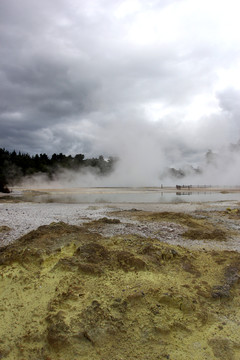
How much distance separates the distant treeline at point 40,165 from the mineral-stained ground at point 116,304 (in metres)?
41.0

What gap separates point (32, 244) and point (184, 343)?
15.9 ft

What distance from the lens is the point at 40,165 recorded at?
84438 millimetres

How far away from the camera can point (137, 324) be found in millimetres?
3641

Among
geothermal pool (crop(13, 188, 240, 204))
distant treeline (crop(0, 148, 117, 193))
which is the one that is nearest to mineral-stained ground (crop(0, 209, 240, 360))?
geothermal pool (crop(13, 188, 240, 204))

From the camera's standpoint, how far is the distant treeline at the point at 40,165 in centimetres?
7122

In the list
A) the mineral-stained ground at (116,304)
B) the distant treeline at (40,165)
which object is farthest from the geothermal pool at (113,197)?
the mineral-stained ground at (116,304)

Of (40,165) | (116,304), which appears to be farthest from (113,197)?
(40,165)

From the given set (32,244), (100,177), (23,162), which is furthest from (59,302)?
(100,177)

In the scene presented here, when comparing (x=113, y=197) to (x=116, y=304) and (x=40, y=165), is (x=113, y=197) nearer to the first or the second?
(x=116, y=304)

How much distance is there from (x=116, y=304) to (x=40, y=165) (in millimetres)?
86000

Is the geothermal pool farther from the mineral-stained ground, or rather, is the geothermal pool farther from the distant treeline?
the mineral-stained ground

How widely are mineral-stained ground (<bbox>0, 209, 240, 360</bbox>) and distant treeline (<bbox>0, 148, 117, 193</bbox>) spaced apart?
41041mm

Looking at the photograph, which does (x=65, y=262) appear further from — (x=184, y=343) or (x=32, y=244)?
(x=184, y=343)

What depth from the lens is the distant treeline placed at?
71225mm
